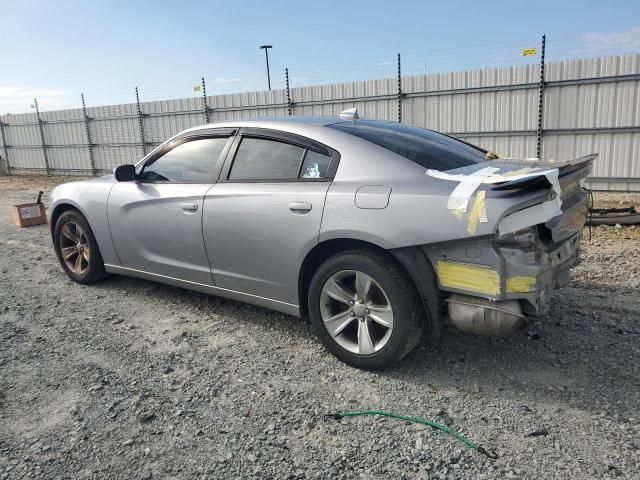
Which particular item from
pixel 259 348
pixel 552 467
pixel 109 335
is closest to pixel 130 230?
pixel 109 335

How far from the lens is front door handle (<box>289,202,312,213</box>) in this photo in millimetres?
3248

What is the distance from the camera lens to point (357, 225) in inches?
118

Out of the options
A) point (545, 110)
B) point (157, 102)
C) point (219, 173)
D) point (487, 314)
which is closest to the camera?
point (487, 314)

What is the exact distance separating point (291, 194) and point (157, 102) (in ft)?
52.9

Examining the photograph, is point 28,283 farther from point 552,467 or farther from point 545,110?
point 545,110

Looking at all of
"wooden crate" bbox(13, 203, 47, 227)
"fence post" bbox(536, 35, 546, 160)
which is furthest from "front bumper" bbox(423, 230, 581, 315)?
"fence post" bbox(536, 35, 546, 160)

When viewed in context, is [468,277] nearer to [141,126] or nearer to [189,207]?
[189,207]

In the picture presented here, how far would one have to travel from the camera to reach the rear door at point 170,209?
390 cm

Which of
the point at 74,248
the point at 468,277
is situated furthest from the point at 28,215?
the point at 468,277

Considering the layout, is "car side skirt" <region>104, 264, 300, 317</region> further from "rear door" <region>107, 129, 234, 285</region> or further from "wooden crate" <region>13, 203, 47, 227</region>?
"wooden crate" <region>13, 203, 47, 227</region>

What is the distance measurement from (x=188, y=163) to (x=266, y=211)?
1020mm

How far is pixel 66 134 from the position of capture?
2142 cm

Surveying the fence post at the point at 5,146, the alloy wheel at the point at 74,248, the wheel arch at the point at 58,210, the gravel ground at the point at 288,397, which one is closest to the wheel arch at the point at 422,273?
the gravel ground at the point at 288,397

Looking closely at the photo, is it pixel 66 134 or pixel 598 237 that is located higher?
pixel 66 134
